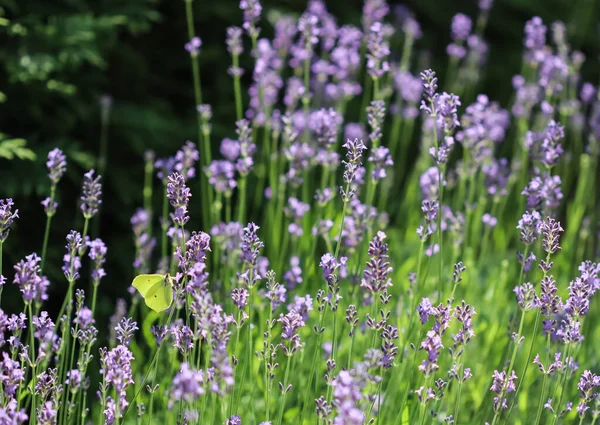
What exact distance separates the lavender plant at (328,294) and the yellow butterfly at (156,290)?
0.05 ft

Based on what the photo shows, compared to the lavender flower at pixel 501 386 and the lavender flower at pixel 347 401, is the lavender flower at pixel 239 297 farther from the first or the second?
the lavender flower at pixel 501 386

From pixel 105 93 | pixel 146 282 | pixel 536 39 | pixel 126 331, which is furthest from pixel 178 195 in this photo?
pixel 105 93

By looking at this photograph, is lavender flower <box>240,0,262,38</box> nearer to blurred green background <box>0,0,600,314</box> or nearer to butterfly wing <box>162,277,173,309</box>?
blurred green background <box>0,0,600,314</box>

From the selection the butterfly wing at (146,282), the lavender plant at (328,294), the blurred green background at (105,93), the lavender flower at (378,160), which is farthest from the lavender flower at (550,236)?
the blurred green background at (105,93)

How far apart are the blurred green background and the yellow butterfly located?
5.80ft

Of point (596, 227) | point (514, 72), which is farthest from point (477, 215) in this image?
point (514, 72)

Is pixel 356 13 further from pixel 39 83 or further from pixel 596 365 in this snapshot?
pixel 596 365

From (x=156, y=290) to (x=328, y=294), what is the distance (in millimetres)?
734

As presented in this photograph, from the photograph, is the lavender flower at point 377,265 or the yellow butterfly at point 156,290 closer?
the lavender flower at point 377,265

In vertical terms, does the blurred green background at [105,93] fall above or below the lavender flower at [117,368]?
above

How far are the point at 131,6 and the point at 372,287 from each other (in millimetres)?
3204

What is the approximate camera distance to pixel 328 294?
2.81 metres

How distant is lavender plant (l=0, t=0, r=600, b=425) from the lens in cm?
220

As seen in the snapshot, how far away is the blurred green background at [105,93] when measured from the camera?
4168mm
